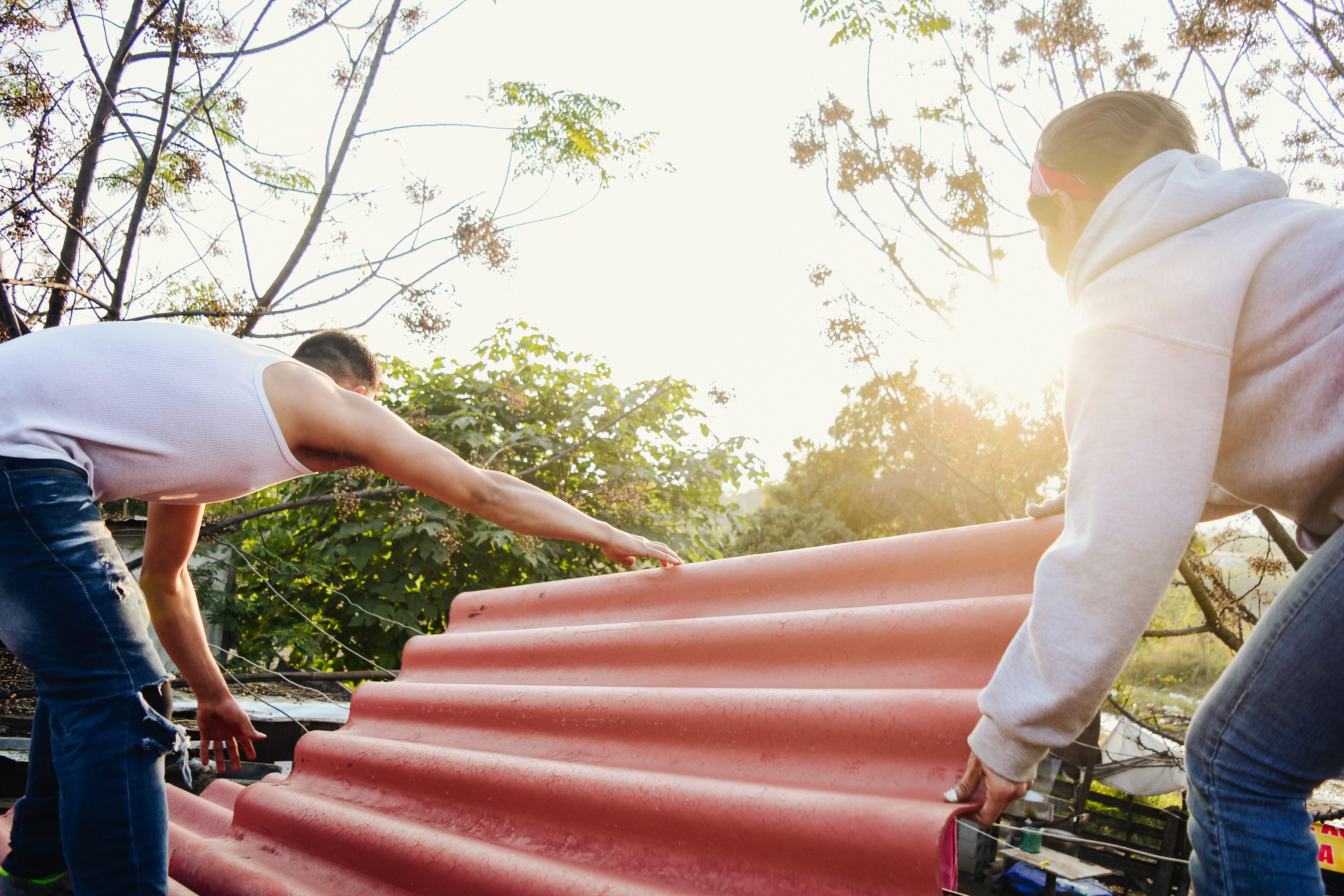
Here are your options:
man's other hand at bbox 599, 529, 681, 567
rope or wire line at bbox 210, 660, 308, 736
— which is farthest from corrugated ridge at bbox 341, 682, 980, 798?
rope or wire line at bbox 210, 660, 308, 736

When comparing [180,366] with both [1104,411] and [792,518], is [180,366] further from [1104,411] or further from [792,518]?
[792,518]

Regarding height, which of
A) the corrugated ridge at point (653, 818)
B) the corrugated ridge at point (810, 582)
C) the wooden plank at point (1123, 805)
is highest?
the corrugated ridge at point (810, 582)

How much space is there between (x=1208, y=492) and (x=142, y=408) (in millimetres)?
1867

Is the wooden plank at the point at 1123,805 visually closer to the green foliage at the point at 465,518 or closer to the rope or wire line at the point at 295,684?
the green foliage at the point at 465,518

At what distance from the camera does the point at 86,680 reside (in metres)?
1.42

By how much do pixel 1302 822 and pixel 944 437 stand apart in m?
5.15

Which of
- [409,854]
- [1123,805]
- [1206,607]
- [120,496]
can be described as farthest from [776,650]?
[1123,805]

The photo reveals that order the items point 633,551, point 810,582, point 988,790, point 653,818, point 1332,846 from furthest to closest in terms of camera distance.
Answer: point 1332,846 < point 633,551 < point 810,582 < point 653,818 < point 988,790

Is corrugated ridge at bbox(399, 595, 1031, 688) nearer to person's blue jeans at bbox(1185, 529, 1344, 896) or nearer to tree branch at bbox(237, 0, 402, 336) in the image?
person's blue jeans at bbox(1185, 529, 1344, 896)

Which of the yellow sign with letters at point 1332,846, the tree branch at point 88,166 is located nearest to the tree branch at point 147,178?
the tree branch at point 88,166

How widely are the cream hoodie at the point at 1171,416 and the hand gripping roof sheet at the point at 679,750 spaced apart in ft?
0.83

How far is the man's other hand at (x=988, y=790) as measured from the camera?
3.67 ft

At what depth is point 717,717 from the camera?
66.1 inches

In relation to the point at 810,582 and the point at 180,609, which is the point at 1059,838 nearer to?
the point at 810,582
